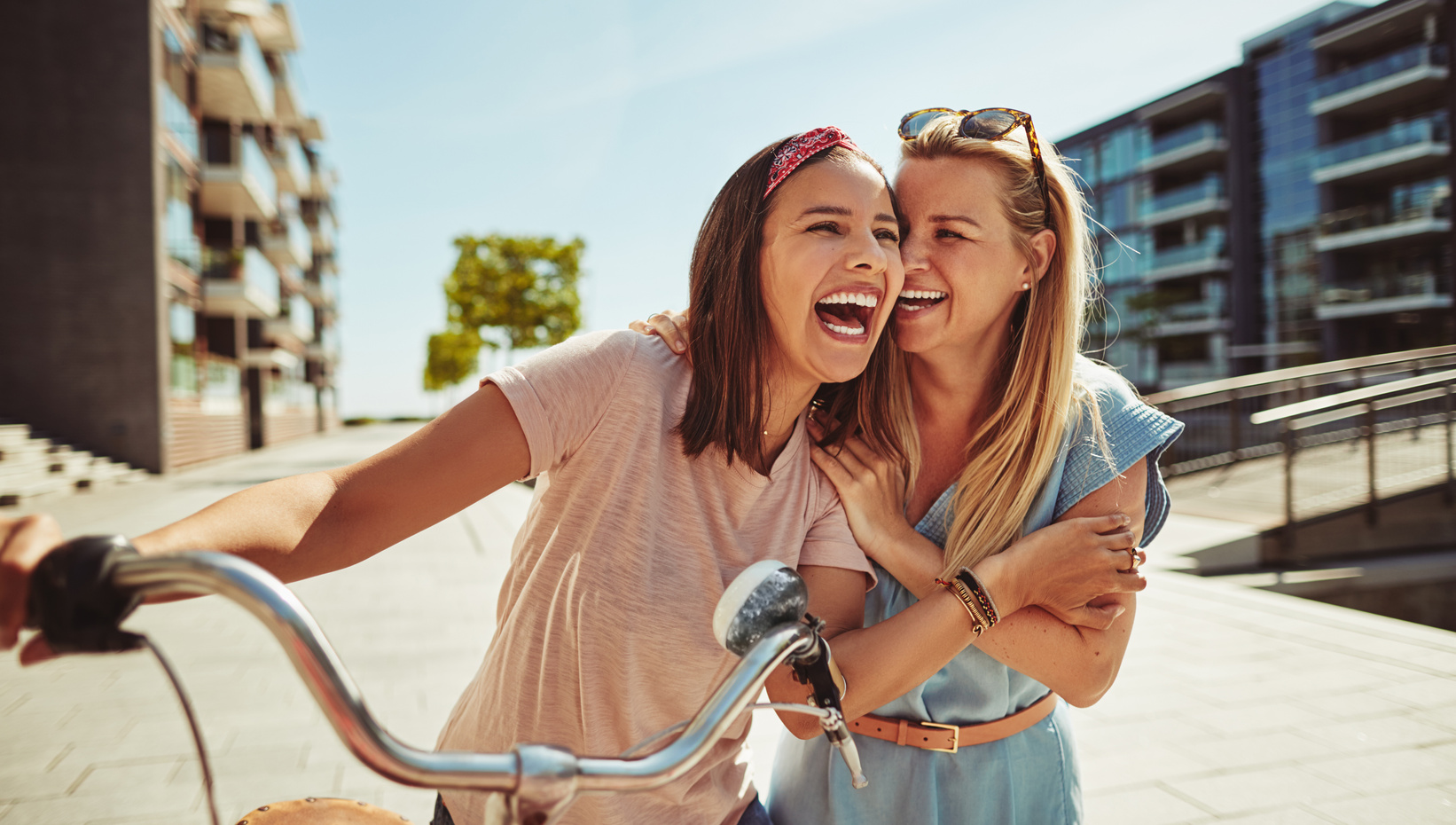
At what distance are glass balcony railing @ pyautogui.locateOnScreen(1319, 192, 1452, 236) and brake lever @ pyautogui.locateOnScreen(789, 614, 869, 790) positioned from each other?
42.2 metres

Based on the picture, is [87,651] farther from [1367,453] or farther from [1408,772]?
[1367,453]

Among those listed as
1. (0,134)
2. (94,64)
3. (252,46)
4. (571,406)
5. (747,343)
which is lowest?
(571,406)

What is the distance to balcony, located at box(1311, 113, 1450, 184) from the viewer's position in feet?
107

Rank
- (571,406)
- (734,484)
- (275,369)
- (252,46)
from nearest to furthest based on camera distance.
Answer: (571,406) → (734,484) → (252,46) → (275,369)

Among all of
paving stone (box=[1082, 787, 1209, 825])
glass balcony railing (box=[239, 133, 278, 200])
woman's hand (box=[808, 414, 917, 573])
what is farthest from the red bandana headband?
glass balcony railing (box=[239, 133, 278, 200])

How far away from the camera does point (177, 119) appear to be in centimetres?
2291

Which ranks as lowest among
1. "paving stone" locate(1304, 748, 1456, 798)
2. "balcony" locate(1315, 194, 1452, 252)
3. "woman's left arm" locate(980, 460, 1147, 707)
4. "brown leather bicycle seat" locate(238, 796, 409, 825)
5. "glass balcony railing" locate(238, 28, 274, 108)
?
"paving stone" locate(1304, 748, 1456, 798)

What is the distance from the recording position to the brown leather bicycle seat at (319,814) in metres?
1.30

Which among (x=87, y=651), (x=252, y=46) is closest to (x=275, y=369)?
(x=252, y=46)

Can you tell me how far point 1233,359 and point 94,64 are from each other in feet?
146

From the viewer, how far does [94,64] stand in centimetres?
1845

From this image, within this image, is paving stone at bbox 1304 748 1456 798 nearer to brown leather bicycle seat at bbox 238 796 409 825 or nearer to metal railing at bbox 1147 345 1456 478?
brown leather bicycle seat at bbox 238 796 409 825

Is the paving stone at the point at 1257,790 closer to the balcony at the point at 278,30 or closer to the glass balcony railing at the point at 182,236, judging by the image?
the glass balcony railing at the point at 182,236

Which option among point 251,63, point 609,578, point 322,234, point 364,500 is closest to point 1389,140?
point 251,63
